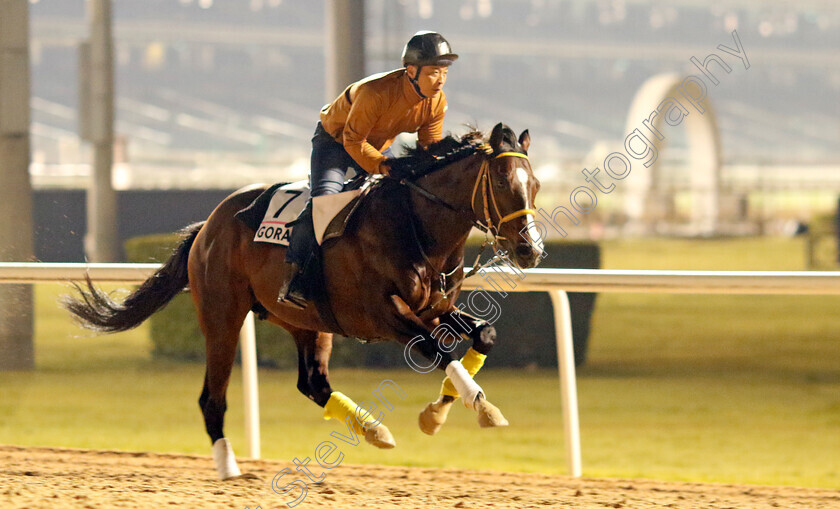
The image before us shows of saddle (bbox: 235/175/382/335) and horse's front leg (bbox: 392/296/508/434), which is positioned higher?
saddle (bbox: 235/175/382/335)

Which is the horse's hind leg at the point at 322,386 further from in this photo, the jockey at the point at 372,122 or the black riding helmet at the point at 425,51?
the black riding helmet at the point at 425,51

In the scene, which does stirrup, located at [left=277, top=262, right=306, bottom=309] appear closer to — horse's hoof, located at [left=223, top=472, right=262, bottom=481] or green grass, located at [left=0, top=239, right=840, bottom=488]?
horse's hoof, located at [left=223, top=472, right=262, bottom=481]

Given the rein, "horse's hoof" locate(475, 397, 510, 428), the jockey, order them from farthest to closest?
the jockey
the rein
"horse's hoof" locate(475, 397, 510, 428)

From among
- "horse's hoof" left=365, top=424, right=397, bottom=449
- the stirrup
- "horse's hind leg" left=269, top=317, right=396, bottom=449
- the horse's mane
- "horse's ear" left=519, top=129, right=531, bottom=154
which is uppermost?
"horse's ear" left=519, top=129, right=531, bottom=154

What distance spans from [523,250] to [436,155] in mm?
610

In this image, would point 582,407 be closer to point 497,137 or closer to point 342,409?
point 342,409

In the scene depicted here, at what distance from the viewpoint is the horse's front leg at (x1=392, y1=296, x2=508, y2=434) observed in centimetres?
317

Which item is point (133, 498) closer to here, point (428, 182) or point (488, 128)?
point (428, 182)

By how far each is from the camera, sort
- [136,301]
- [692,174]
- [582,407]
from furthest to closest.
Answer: [692,174] < [582,407] < [136,301]

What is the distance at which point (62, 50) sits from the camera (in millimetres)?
43469

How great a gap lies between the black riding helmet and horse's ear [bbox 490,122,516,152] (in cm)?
34

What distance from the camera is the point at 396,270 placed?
11.4 ft

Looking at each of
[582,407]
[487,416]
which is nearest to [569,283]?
[487,416]

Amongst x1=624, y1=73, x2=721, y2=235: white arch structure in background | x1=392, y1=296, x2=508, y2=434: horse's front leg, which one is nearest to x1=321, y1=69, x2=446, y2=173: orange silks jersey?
x1=392, y1=296, x2=508, y2=434: horse's front leg
